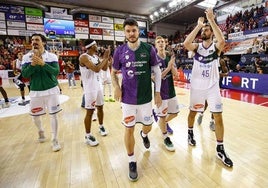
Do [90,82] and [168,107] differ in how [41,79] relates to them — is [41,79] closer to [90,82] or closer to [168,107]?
[90,82]

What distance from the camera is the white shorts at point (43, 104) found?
115 inches

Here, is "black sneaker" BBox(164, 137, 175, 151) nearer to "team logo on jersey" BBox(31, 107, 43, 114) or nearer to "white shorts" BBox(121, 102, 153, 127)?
"white shorts" BBox(121, 102, 153, 127)

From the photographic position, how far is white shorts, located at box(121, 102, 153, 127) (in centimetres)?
218

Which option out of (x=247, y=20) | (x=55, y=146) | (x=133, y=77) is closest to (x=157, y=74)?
(x=133, y=77)

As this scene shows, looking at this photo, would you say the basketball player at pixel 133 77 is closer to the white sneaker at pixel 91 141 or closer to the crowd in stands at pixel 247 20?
the white sneaker at pixel 91 141

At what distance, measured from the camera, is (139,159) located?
2.69 metres

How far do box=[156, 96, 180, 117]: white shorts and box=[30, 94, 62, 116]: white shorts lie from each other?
1593mm

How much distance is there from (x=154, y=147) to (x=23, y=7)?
16.5 meters

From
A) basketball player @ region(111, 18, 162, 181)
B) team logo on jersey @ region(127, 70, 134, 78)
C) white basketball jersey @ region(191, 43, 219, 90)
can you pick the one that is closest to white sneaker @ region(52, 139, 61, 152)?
basketball player @ region(111, 18, 162, 181)

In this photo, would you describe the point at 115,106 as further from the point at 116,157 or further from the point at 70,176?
the point at 70,176

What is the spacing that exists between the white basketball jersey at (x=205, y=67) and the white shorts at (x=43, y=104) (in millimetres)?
2127

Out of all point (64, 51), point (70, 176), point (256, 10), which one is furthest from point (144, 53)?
point (64, 51)

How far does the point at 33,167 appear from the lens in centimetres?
259

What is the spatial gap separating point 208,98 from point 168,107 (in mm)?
680
